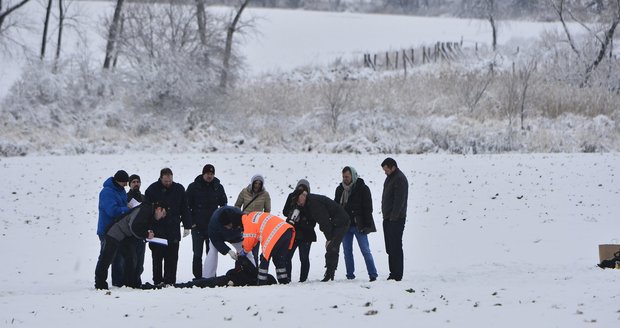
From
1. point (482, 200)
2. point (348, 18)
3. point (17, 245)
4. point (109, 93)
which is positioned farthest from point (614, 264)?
point (348, 18)

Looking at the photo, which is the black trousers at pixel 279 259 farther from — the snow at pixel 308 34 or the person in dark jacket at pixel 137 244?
the snow at pixel 308 34

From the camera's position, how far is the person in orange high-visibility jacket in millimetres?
12172

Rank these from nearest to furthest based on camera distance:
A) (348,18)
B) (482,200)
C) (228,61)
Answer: (482,200), (228,61), (348,18)

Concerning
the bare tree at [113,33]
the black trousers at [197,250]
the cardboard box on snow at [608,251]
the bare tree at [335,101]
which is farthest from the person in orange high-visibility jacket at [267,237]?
the bare tree at [113,33]

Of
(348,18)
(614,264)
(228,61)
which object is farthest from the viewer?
A: (348,18)

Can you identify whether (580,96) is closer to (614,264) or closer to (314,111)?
(314,111)

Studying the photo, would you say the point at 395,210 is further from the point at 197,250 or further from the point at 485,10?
the point at 485,10

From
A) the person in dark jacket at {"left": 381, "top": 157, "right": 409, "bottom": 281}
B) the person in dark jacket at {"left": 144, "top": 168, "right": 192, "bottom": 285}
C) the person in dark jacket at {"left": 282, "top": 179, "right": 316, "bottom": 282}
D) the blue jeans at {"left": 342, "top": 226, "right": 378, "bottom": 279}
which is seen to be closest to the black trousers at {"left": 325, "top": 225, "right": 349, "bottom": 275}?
the person in dark jacket at {"left": 282, "top": 179, "right": 316, "bottom": 282}

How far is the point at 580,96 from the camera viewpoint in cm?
3719

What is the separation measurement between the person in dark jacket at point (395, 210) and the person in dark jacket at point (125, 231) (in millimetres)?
3327

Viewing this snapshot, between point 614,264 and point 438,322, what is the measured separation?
5.71 metres

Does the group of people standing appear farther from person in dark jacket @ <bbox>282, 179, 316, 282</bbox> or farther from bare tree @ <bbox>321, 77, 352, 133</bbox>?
bare tree @ <bbox>321, 77, 352, 133</bbox>

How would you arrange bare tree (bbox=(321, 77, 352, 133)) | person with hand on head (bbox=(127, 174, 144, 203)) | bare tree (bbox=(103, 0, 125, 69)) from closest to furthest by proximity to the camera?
→ person with hand on head (bbox=(127, 174, 144, 203))
bare tree (bbox=(321, 77, 352, 133))
bare tree (bbox=(103, 0, 125, 69))

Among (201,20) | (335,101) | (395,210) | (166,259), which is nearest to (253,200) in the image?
(166,259)
